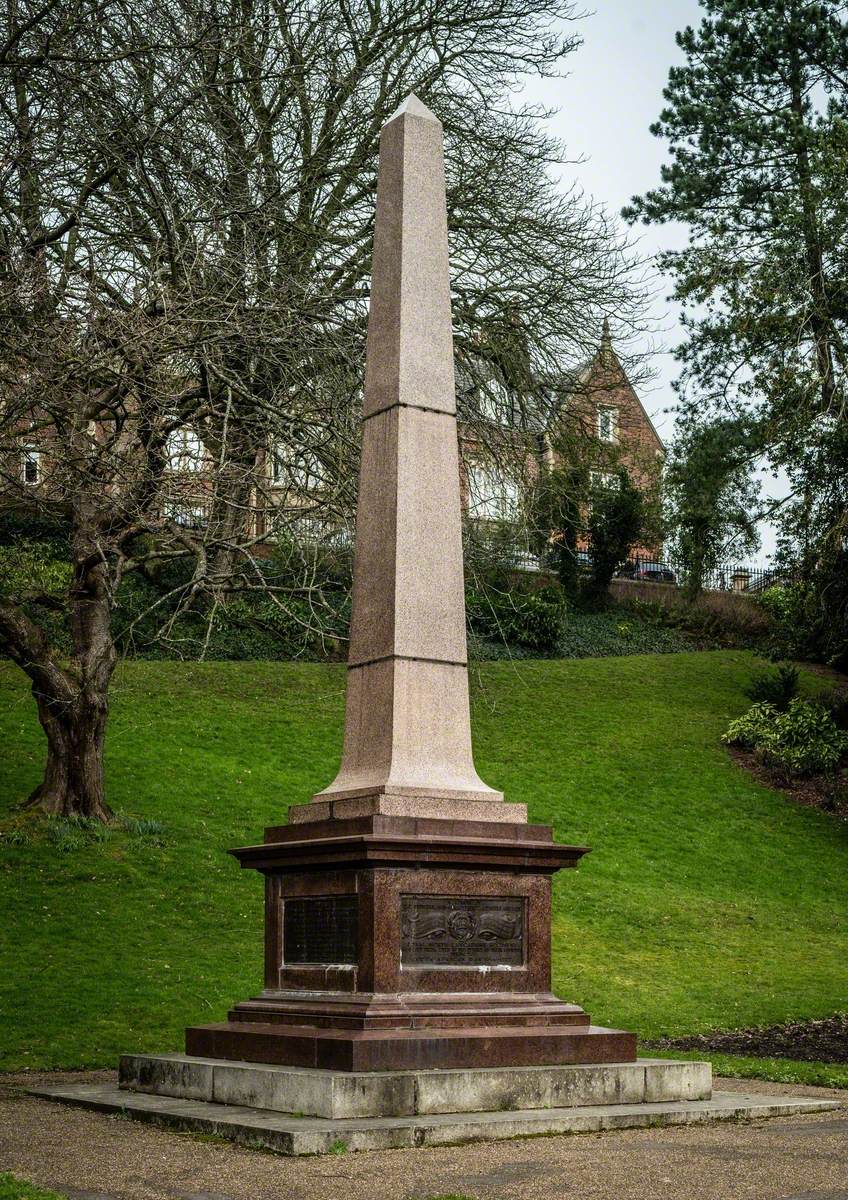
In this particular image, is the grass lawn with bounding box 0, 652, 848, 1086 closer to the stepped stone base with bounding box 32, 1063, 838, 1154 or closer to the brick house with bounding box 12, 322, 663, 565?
the brick house with bounding box 12, 322, 663, 565

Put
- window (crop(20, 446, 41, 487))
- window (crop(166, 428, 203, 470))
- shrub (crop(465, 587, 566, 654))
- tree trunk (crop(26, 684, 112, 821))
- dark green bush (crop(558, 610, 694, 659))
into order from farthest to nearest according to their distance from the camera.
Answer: dark green bush (crop(558, 610, 694, 659))
shrub (crop(465, 587, 566, 654))
tree trunk (crop(26, 684, 112, 821))
window (crop(166, 428, 203, 470))
window (crop(20, 446, 41, 487))

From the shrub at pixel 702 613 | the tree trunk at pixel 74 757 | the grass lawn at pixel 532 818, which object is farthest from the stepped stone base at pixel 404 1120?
the shrub at pixel 702 613

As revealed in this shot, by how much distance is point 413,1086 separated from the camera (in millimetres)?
7457

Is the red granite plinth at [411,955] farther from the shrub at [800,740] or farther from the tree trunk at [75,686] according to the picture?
the shrub at [800,740]

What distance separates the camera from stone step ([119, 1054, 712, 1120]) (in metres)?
7.36

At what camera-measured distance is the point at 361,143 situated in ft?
58.9

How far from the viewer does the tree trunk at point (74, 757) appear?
16641 millimetres

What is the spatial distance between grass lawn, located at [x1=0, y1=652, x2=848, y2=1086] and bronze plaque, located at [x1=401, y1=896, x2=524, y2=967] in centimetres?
448

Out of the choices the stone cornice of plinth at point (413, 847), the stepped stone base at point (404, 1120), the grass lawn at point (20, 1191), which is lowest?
the stepped stone base at point (404, 1120)

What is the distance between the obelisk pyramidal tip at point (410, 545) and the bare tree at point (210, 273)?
203 cm

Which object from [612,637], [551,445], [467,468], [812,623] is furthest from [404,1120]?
[612,637]

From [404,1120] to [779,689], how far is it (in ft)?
77.5

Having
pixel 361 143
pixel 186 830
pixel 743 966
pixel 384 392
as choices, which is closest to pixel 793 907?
pixel 743 966

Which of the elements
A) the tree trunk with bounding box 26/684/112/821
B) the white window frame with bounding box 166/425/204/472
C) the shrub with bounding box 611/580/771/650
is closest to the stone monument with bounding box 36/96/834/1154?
the white window frame with bounding box 166/425/204/472
